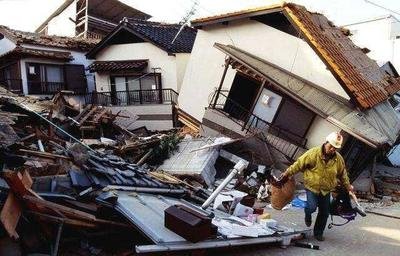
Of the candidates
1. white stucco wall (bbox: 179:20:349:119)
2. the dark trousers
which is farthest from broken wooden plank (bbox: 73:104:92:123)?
the dark trousers

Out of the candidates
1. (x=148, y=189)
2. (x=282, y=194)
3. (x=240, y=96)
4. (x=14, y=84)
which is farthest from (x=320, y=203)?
(x=14, y=84)

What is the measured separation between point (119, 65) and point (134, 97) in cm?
219

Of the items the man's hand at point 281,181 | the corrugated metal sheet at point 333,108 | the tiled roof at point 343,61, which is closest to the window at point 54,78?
the corrugated metal sheet at point 333,108

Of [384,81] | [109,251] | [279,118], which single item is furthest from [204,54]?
[109,251]

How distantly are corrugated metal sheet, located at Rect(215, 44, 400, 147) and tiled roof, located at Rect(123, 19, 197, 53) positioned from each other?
7965 millimetres

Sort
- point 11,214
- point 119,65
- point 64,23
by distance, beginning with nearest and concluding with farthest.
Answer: point 11,214, point 119,65, point 64,23

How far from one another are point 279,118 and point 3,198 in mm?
10514

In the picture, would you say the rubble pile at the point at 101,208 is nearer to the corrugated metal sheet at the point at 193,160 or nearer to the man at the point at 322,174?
the man at the point at 322,174

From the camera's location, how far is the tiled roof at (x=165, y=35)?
2281cm

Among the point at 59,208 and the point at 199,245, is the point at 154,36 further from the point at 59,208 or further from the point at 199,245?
the point at 199,245

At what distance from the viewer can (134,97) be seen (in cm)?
2356

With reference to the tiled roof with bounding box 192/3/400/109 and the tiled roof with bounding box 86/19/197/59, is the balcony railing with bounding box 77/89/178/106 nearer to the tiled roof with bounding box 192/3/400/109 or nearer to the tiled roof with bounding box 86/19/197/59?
the tiled roof with bounding box 86/19/197/59

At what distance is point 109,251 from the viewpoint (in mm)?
6176

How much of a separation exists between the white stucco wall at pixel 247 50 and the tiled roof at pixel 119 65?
5.47 metres
